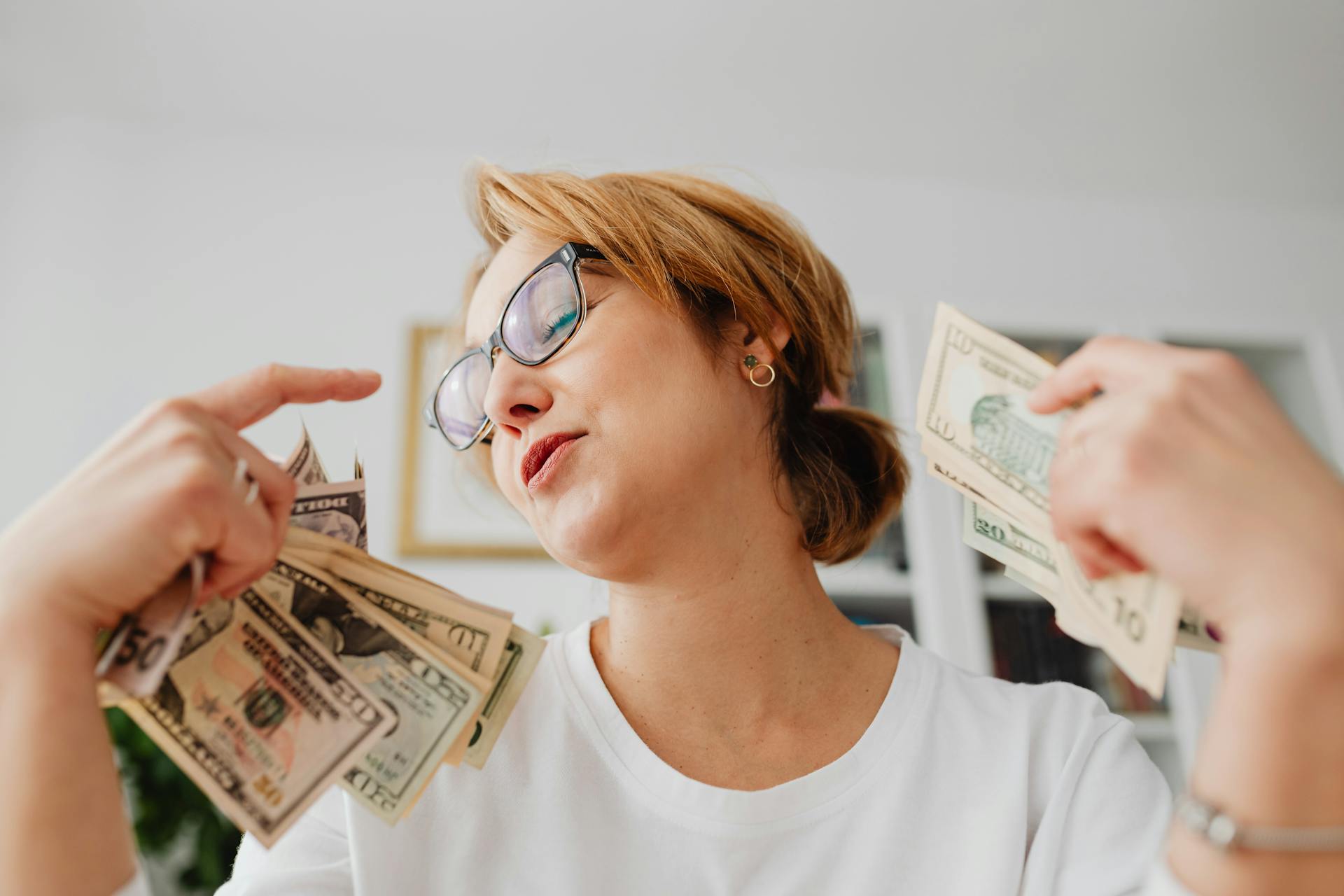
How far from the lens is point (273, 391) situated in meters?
0.80

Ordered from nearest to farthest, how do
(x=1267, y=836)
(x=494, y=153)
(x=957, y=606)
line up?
(x=1267, y=836) < (x=957, y=606) < (x=494, y=153)

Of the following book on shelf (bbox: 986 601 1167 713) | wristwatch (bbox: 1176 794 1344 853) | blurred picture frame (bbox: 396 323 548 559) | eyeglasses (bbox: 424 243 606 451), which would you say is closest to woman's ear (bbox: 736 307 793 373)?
eyeglasses (bbox: 424 243 606 451)

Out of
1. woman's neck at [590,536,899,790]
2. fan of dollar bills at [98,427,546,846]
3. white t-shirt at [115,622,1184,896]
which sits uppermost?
fan of dollar bills at [98,427,546,846]

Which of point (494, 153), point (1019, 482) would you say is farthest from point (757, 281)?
point (494, 153)

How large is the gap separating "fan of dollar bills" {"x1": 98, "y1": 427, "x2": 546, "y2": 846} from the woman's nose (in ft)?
0.74

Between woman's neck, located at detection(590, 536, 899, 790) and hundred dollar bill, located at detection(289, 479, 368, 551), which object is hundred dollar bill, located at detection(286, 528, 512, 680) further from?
woman's neck, located at detection(590, 536, 899, 790)

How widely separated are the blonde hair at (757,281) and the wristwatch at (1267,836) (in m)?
0.69

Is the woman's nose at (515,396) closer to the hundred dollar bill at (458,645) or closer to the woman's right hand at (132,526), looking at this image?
the hundred dollar bill at (458,645)

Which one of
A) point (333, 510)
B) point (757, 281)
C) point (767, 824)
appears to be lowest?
point (767, 824)

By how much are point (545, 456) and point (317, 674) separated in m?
0.35

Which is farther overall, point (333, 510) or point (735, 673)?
point (735, 673)

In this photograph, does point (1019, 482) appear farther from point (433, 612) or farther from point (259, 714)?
point (259, 714)

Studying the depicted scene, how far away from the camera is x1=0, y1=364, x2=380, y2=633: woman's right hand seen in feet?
2.17

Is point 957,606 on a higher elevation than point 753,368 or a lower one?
lower
